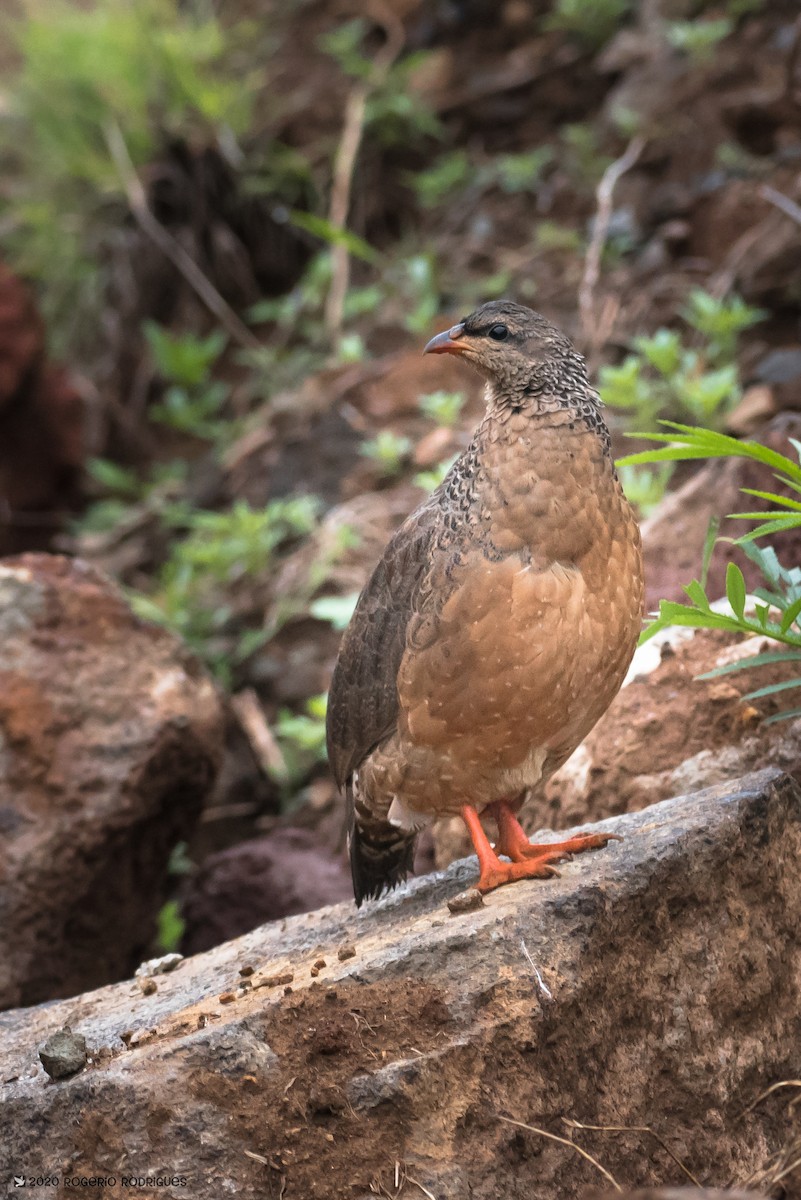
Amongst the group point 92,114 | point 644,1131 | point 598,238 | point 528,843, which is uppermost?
point 92,114

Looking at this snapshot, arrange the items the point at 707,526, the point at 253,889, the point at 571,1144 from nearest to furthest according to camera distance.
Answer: the point at 571,1144
the point at 707,526
the point at 253,889

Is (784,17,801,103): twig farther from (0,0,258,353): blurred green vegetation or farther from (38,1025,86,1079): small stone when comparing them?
(38,1025,86,1079): small stone

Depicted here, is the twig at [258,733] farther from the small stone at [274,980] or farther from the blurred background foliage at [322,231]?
the small stone at [274,980]

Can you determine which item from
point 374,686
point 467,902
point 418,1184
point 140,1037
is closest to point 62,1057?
point 140,1037

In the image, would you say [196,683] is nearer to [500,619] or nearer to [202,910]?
[202,910]

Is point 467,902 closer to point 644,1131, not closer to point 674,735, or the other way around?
point 644,1131

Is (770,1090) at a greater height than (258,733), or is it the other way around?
(770,1090)

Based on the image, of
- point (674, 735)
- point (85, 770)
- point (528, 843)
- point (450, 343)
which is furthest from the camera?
point (85, 770)

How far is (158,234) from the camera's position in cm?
866

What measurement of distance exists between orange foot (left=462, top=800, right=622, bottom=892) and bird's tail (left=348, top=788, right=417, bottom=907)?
0.33m

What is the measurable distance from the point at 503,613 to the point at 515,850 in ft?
2.27

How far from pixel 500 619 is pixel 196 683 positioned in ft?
6.77

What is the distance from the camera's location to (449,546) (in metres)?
3.33

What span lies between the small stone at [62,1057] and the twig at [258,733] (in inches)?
130
